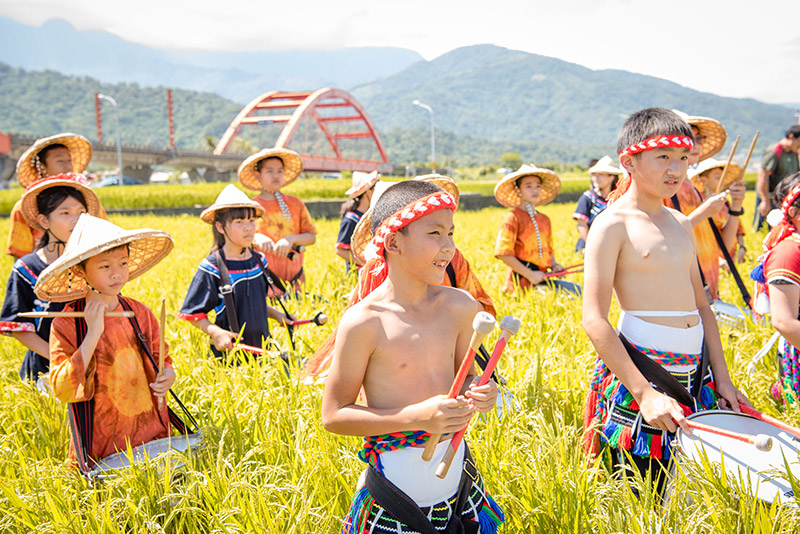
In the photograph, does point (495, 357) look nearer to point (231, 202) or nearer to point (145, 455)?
point (145, 455)

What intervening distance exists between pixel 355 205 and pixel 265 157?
870mm

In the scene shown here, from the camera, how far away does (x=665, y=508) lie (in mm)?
1932

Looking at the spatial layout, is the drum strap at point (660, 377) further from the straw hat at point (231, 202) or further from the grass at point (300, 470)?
the straw hat at point (231, 202)

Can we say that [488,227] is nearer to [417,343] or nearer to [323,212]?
[323,212]

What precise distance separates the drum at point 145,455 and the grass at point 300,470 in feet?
0.20

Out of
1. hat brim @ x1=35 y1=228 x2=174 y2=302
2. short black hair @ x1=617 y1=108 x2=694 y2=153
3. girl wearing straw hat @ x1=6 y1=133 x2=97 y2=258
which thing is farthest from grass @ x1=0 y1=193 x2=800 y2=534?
short black hair @ x1=617 y1=108 x2=694 y2=153

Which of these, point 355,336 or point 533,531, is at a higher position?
point 355,336

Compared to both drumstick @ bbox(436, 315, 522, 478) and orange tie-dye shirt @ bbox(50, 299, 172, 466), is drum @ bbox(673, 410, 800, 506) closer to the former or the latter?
drumstick @ bbox(436, 315, 522, 478)

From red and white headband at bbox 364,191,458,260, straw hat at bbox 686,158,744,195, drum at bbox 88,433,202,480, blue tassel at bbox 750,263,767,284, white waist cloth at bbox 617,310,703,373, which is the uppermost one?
red and white headband at bbox 364,191,458,260

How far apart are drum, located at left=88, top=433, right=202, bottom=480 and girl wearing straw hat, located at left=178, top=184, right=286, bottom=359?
0.91 metres

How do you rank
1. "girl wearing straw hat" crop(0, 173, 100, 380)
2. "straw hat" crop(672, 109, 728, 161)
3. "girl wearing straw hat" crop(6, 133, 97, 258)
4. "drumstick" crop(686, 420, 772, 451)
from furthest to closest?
"girl wearing straw hat" crop(6, 133, 97, 258) < "straw hat" crop(672, 109, 728, 161) < "girl wearing straw hat" crop(0, 173, 100, 380) < "drumstick" crop(686, 420, 772, 451)

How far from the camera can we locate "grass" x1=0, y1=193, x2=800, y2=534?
2012 millimetres

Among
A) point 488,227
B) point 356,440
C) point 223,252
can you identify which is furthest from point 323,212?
point 356,440

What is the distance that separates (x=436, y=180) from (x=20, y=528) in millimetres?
2408
